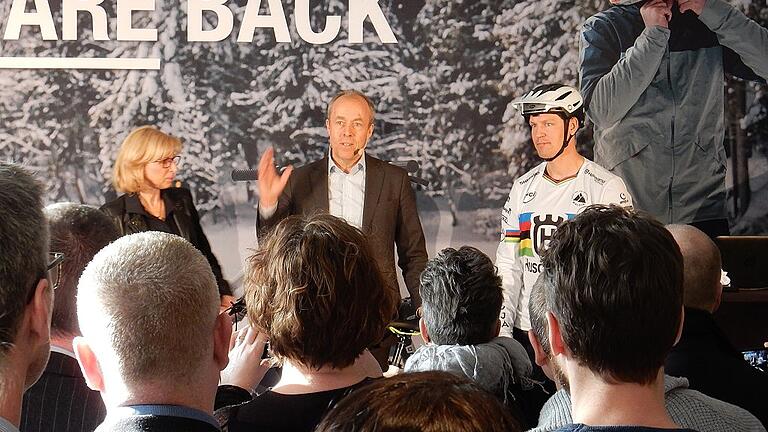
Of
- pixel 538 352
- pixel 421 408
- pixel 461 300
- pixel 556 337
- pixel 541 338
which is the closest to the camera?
pixel 421 408

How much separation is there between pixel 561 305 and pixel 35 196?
0.82 m

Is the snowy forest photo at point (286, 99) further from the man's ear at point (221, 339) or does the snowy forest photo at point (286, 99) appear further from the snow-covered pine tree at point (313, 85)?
the man's ear at point (221, 339)

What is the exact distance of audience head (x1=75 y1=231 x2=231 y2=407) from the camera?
1.45 m

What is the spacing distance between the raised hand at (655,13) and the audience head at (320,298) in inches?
186

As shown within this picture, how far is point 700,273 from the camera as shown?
241 cm

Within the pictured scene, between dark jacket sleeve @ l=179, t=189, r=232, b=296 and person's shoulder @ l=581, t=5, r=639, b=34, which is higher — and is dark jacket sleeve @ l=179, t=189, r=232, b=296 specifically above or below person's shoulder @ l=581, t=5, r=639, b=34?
below

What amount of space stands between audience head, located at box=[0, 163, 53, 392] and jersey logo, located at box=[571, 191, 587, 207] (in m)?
3.91

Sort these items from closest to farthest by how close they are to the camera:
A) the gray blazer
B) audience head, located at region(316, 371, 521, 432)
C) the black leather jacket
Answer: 1. audience head, located at region(316, 371, 521, 432)
2. the black leather jacket
3. the gray blazer

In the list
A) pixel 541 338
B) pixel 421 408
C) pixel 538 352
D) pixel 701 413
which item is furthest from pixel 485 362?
pixel 421 408

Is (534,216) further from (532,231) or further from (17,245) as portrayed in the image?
(17,245)

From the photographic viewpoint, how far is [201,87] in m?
6.16

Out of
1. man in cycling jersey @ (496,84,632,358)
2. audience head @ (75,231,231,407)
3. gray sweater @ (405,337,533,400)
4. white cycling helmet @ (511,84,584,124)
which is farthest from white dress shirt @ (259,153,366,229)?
audience head @ (75,231,231,407)

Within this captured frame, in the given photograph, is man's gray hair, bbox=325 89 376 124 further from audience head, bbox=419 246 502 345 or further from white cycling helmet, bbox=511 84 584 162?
audience head, bbox=419 246 502 345

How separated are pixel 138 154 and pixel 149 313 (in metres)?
4.30
